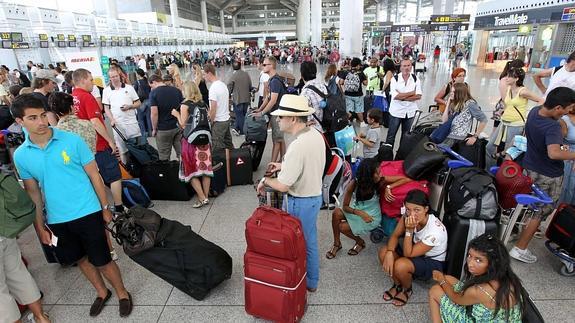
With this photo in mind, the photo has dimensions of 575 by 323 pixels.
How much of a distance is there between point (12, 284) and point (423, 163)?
3.19 metres

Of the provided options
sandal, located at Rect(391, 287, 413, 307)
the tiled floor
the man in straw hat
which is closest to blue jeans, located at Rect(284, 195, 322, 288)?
the man in straw hat

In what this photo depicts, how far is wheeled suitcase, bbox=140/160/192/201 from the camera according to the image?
4.42m

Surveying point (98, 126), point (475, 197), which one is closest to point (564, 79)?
point (475, 197)

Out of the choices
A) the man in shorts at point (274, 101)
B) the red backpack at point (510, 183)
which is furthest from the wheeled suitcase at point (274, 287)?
the man in shorts at point (274, 101)

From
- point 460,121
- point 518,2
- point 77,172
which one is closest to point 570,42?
point 518,2

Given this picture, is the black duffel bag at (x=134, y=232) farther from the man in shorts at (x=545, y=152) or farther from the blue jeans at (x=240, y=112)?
the blue jeans at (x=240, y=112)

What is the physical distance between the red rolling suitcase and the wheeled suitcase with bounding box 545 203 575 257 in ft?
7.28

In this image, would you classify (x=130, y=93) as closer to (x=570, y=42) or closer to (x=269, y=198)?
(x=269, y=198)

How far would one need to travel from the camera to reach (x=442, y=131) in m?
3.99

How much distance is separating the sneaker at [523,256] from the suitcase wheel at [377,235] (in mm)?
1178

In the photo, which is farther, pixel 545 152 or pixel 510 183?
pixel 545 152

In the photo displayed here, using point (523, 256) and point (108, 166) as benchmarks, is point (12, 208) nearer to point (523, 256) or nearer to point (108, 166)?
point (108, 166)

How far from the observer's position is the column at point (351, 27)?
56.1 feet

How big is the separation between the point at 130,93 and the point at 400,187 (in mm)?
4111
